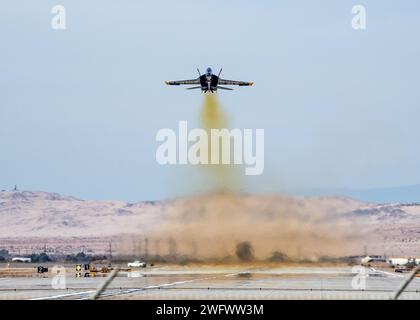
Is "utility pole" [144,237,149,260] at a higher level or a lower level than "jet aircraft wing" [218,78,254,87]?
lower

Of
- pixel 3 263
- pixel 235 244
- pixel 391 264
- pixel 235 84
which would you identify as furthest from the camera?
pixel 3 263

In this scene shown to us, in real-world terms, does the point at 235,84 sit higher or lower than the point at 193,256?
higher

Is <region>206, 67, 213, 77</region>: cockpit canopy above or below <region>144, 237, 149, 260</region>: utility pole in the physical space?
above

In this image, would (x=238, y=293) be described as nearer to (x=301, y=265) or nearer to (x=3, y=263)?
(x=301, y=265)

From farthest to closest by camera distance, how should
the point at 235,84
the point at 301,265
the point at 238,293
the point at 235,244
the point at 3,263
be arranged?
the point at 3,263, the point at 235,84, the point at 235,244, the point at 301,265, the point at 238,293

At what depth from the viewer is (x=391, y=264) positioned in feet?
509

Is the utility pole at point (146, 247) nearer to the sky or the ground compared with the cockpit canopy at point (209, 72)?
nearer to the ground

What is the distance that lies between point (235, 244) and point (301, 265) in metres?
10.5
